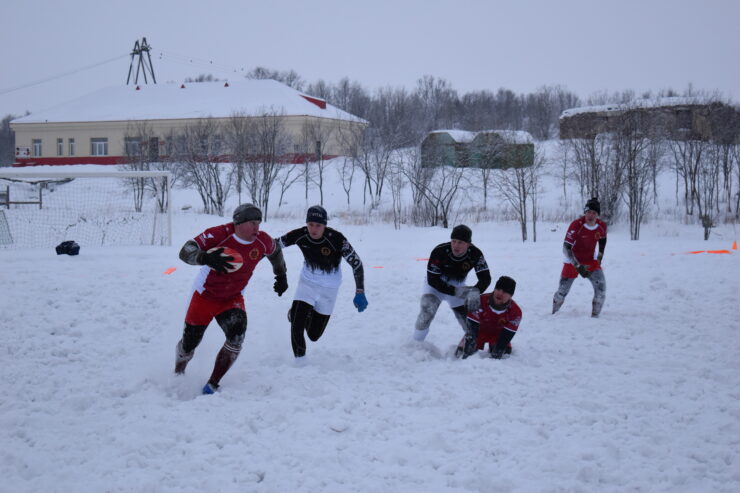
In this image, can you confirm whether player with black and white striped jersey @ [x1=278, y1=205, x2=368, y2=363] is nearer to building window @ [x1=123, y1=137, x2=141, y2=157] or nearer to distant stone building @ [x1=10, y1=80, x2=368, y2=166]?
distant stone building @ [x1=10, y1=80, x2=368, y2=166]

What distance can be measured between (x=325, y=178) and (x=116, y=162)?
16.9 metres

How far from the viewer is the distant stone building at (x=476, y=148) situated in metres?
31.2

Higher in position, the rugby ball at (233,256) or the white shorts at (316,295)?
the rugby ball at (233,256)

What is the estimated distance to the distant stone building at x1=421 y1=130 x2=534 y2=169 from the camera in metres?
31.2

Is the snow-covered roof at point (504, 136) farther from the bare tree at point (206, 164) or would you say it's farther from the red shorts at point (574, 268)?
the red shorts at point (574, 268)

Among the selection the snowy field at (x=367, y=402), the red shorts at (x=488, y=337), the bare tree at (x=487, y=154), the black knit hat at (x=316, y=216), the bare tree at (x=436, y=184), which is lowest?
the snowy field at (x=367, y=402)

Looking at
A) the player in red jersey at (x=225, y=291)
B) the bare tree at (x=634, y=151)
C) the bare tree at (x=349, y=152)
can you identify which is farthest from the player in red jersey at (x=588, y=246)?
the bare tree at (x=349, y=152)

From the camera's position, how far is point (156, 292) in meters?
9.98

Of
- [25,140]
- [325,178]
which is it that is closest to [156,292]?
[325,178]

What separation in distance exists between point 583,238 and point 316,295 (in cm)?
425

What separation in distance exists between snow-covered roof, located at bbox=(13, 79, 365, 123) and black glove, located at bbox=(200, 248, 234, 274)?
37941 mm

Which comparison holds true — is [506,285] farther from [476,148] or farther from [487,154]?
[476,148]

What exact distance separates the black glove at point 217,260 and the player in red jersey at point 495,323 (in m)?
2.78

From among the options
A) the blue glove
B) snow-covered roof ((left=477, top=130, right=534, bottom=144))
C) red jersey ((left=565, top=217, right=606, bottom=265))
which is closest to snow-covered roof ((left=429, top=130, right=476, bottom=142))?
snow-covered roof ((left=477, top=130, right=534, bottom=144))
